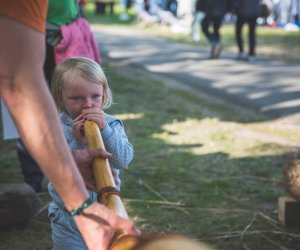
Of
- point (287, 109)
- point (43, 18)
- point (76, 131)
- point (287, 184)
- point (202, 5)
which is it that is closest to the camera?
point (43, 18)

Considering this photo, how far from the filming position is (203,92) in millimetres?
9047

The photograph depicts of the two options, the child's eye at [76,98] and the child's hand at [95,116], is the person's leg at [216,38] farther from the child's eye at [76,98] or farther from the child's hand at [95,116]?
the child's hand at [95,116]

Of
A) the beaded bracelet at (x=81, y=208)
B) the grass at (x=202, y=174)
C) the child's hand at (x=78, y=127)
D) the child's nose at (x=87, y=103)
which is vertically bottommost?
the grass at (x=202, y=174)

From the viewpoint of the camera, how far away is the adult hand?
1.71 m

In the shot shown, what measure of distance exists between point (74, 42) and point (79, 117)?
1.91 m

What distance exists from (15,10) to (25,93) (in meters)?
0.24

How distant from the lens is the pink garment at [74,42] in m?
4.17

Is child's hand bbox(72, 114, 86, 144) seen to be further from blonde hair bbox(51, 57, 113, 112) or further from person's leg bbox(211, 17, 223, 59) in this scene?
person's leg bbox(211, 17, 223, 59)

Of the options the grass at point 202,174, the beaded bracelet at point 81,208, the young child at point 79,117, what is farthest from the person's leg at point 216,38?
the beaded bracelet at point 81,208

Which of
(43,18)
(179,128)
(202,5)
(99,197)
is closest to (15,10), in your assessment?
(43,18)

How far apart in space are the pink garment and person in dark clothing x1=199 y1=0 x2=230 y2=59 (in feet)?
27.2

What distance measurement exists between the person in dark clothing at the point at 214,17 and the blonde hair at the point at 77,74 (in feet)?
33.0

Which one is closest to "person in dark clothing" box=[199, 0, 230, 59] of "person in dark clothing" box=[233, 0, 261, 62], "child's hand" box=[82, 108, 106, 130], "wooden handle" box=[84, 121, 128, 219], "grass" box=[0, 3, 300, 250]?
"person in dark clothing" box=[233, 0, 261, 62]

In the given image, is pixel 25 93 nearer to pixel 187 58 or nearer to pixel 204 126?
pixel 204 126
